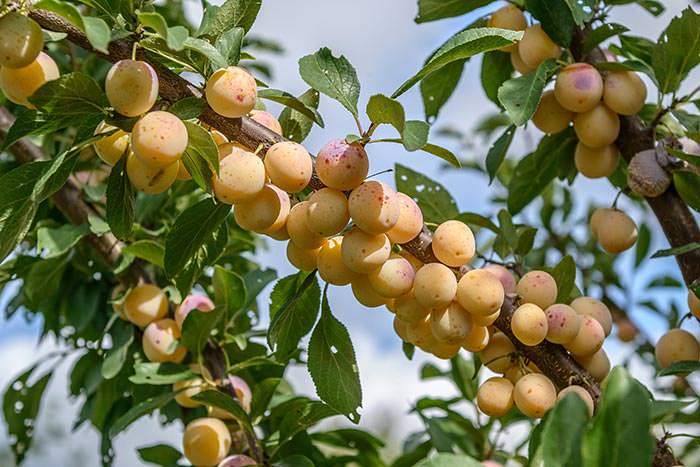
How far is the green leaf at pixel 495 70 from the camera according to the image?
47.1 inches

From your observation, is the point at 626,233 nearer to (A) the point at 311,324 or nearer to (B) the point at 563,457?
(A) the point at 311,324

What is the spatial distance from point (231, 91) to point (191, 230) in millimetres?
165

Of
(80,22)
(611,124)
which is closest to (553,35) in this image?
(611,124)

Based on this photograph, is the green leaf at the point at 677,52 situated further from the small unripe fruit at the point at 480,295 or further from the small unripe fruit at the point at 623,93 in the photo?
the small unripe fruit at the point at 480,295

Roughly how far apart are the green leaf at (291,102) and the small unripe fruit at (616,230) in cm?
46

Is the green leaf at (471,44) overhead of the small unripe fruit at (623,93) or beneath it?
beneath

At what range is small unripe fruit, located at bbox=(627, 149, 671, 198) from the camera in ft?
3.19

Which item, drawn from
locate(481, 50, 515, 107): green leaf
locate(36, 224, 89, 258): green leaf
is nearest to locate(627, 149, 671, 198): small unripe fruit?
locate(481, 50, 515, 107): green leaf

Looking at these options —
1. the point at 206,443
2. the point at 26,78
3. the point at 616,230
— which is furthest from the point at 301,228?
the point at 616,230

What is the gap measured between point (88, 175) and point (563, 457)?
1055mm

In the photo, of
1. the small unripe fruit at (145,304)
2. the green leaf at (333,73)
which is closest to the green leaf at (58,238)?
the small unripe fruit at (145,304)

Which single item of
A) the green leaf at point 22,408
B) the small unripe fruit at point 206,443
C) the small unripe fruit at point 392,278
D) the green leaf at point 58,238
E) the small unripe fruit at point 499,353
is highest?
the small unripe fruit at point 392,278

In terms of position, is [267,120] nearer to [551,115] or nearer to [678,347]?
[551,115]

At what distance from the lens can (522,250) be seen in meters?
1.01
